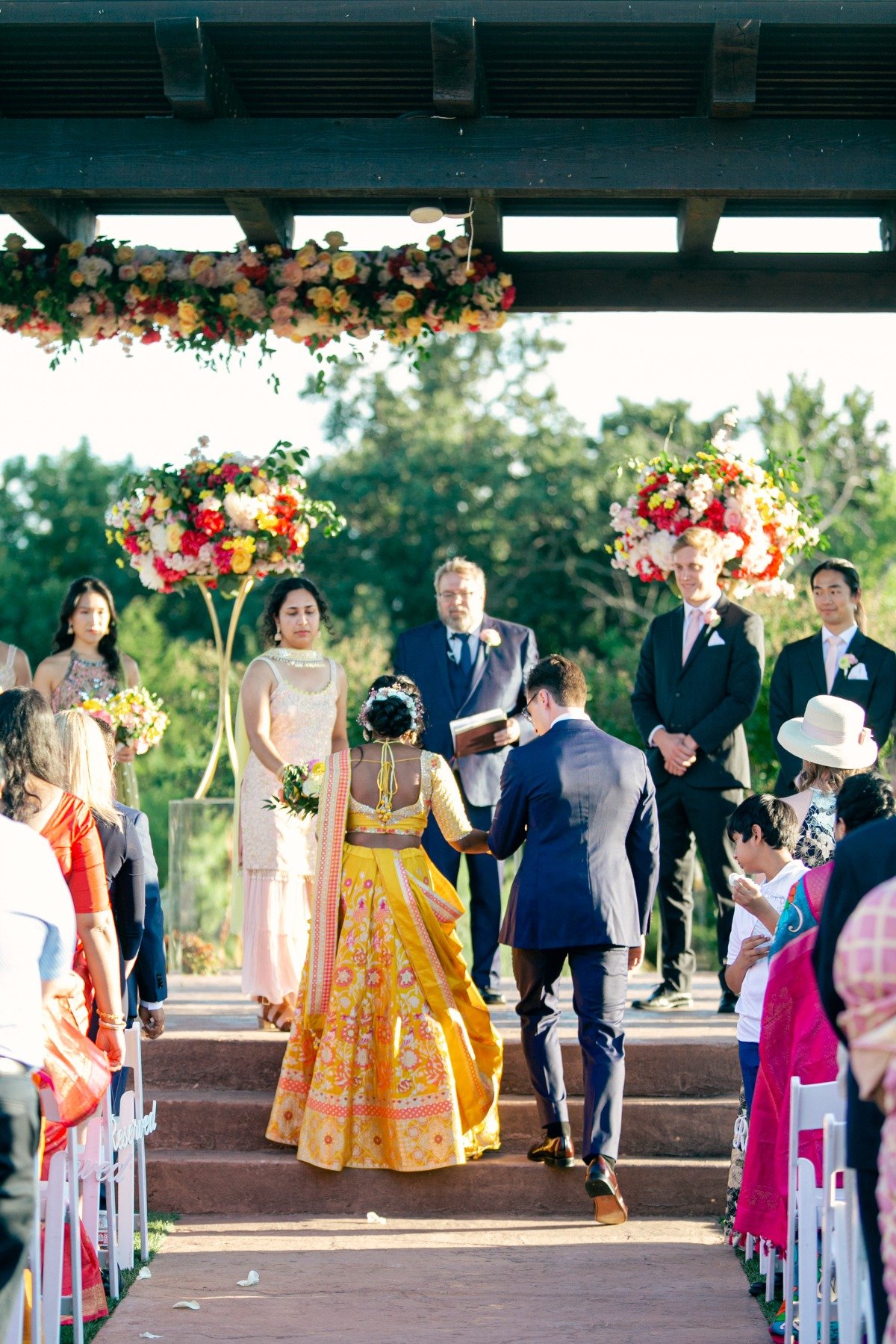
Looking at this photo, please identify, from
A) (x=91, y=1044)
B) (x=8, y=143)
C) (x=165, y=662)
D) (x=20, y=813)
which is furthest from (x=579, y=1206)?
(x=165, y=662)

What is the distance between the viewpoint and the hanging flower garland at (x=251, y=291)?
6.55m

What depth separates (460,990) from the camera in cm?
587

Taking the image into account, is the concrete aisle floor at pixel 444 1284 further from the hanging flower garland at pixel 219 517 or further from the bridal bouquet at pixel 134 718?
the hanging flower garland at pixel 219 517

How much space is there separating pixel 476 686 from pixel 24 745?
3107mm

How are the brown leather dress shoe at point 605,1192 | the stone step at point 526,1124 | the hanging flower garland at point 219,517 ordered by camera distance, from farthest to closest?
1. the hanging flower garland at point 219,517
2. the stone step at point 526,1124
3. the brown leather dress shoe at point 605,1192

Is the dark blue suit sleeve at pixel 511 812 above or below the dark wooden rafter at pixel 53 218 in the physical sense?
below

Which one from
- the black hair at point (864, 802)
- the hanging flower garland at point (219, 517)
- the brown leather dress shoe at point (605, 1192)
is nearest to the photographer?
the black hair at point (864, 802)

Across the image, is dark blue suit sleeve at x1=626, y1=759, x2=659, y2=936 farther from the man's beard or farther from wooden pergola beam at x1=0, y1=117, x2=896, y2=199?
wooden pergola beam at x1=0, y1=117, x2=896, y2=199

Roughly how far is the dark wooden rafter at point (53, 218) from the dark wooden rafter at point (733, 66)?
258 centimetres

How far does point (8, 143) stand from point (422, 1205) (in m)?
4.21

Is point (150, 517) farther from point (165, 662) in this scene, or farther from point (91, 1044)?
point (165, 662)

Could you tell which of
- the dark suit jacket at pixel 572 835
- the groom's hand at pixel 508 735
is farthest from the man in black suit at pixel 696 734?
the dark suit jacket at pixel 572 835

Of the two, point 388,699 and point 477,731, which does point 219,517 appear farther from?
point 388,699

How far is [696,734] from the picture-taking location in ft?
22.6
